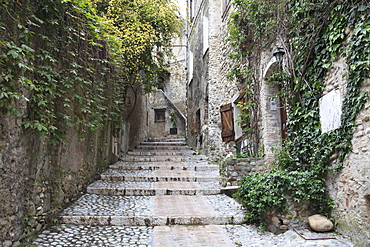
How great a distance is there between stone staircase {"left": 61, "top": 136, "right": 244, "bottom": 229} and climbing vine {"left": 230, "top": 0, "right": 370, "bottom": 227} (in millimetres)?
640

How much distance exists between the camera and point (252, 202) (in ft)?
12.6

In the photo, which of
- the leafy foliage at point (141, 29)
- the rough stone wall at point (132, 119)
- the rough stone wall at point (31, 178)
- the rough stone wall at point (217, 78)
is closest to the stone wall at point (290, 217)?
the rough stone wall at point (31, 178)

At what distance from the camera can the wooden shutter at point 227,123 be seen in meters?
7.77

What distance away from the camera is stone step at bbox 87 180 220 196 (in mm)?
5215

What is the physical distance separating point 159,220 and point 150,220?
12 centimetres

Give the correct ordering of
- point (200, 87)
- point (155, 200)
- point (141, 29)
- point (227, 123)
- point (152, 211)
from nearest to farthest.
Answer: point (152, 211) < point (155, 200) < point (227, 123) < point (141, 29) < point (200, 87)

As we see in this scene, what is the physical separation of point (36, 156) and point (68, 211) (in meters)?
1.22

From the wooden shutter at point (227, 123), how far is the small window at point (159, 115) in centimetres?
1104

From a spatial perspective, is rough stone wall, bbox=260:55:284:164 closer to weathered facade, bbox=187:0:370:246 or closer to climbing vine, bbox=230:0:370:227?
weathered facade, bbox=187:0:370:246

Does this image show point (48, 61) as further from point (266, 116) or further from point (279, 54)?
point (266, 116)

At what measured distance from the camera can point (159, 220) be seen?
3.89 meters

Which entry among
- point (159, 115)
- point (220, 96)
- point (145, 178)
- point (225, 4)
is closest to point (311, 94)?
point (145, 178)

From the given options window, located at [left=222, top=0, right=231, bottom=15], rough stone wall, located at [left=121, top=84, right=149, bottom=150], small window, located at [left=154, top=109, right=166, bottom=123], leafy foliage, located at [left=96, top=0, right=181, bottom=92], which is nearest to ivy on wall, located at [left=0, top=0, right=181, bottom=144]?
leafy foliage, located at [left=96, top=0, right=181, bottom=92]

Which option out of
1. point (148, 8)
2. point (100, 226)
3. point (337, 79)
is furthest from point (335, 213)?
point (148, 8)
